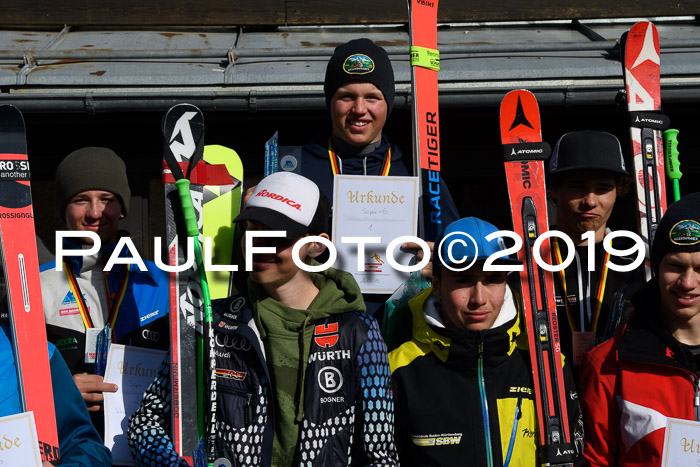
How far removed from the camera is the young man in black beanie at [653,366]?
9.46 feet

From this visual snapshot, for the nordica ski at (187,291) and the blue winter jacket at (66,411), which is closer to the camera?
the blue winter jacket at (66,411)

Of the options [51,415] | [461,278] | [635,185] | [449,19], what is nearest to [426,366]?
[461,278]

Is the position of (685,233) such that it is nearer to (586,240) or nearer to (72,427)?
(586,240)

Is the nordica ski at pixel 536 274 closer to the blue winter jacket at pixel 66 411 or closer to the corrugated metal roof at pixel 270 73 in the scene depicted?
the corrugated metal roof at pixel 270 73

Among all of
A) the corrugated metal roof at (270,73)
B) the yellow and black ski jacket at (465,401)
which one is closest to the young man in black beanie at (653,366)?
the yellow and black ski jacket at (465,401)

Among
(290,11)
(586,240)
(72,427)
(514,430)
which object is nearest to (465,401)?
(514,430)

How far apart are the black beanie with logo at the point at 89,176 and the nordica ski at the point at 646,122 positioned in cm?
251

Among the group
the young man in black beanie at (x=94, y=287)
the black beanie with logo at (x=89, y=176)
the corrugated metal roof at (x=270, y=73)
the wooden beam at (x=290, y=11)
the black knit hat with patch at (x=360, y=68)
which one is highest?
the wooden beam at (x=290, y=11)

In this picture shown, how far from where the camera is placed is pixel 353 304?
292cm

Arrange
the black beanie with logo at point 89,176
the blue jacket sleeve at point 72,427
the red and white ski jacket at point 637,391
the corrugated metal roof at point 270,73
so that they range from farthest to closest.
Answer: the corrugated metal roof at point 270,73
the black beanie with logo at point 89,176
the red and white ski jacket at point 637,391
the blue jacket sleeve at point 72,427

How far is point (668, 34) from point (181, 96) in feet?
12.4

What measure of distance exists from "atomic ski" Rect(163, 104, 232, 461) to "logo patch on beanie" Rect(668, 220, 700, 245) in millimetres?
1745

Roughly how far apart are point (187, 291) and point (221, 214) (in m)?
0.84

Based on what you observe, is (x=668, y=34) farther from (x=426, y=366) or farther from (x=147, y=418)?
(x=147, y=418)
